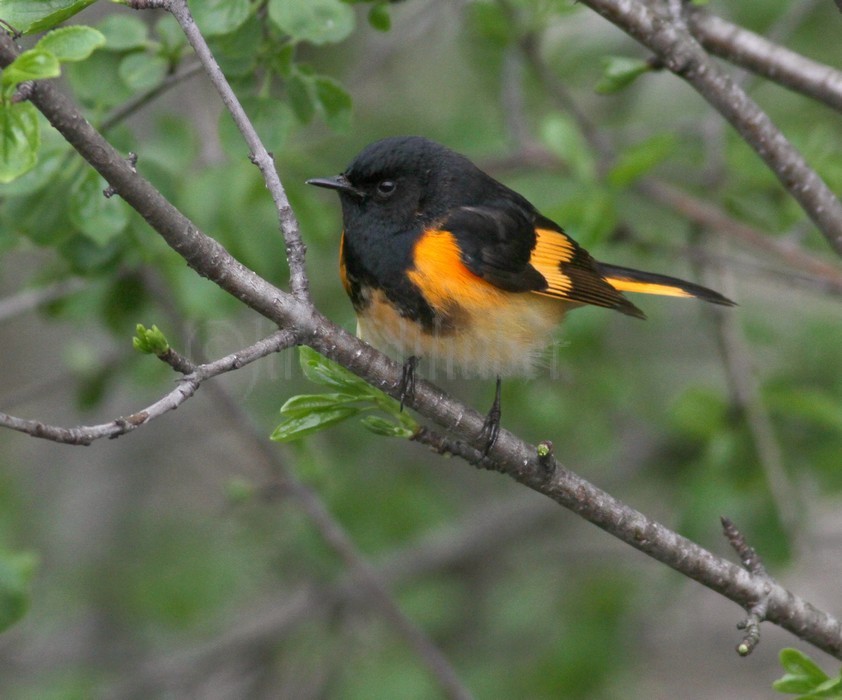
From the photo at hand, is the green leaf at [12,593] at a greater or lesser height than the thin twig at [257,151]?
lesser

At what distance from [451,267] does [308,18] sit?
0.86 meters

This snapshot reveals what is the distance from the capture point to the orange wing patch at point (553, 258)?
3.56 metres

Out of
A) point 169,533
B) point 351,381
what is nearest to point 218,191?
point 351,381

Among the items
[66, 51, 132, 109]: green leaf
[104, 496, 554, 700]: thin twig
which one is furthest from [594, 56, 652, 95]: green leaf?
[104, 496, 554, 700]: thin twig

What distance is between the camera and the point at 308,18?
284 centimetres

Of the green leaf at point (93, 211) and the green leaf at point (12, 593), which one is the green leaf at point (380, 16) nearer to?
the green leaf at point (93, 211)

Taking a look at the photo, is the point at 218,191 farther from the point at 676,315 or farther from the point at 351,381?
the point at 676,315

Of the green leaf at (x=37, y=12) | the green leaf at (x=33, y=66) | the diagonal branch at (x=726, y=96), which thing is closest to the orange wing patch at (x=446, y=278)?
the diagonal branch at (x=726, y=96)

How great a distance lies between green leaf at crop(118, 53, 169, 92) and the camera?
3.07 metres

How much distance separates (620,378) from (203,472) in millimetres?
3552

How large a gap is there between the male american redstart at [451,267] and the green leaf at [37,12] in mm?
1164

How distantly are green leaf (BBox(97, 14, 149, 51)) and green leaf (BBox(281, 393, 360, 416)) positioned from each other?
4.34 feet

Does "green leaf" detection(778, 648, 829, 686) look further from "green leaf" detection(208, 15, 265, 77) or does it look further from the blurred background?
"green leaf" detection(208, 15, 265, 77)

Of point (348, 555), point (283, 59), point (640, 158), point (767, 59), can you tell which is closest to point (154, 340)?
point (283, 59)
